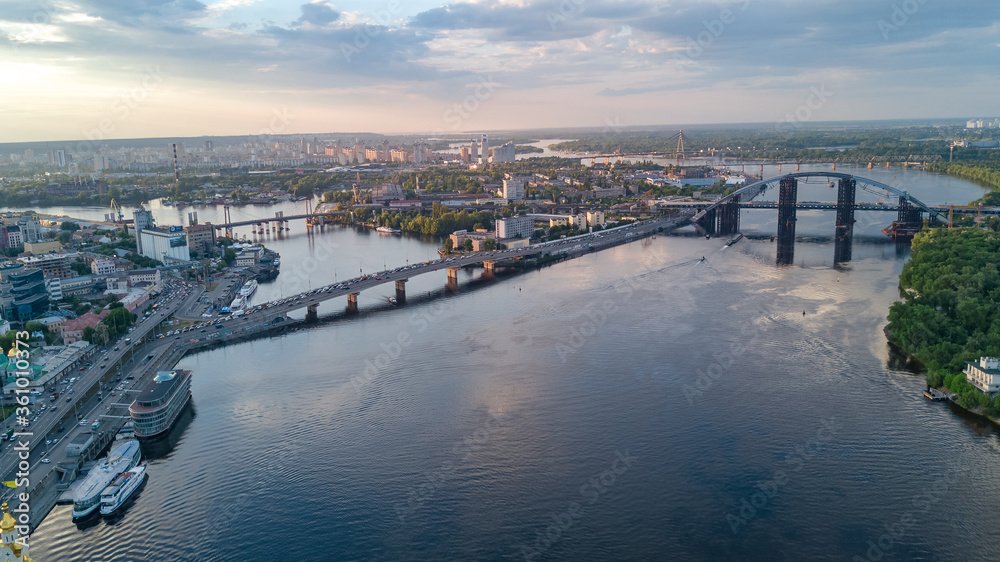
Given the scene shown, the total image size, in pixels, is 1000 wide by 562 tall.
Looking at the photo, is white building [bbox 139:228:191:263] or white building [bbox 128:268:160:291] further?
white building [bbox 139:228:191:263]

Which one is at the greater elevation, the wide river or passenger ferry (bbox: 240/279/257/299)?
passenger ferry (bbox: 240/279/257/299)

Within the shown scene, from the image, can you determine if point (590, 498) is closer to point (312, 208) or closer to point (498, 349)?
point (498, 349)

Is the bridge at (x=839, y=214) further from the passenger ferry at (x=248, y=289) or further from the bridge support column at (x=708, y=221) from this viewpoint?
the passenger ferry at (x=248, y=289)

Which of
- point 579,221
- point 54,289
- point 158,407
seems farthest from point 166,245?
point 579,221

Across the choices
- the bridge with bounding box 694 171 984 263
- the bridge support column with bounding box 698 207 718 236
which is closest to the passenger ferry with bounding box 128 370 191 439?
the bridge with bounding box 694 171 984 263

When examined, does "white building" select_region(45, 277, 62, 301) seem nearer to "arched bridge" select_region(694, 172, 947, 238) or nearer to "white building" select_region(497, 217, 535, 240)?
"white building" select_region(497, 217, 535, 240)

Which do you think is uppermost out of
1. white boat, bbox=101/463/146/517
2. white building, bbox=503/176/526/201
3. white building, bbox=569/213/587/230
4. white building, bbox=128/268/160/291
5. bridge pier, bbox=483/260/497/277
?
white building, bbox=503/176/526/201

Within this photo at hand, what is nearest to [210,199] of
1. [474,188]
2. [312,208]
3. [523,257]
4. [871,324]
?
[312,208]

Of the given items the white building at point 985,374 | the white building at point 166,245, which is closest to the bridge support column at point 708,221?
the white building at point 985,374
